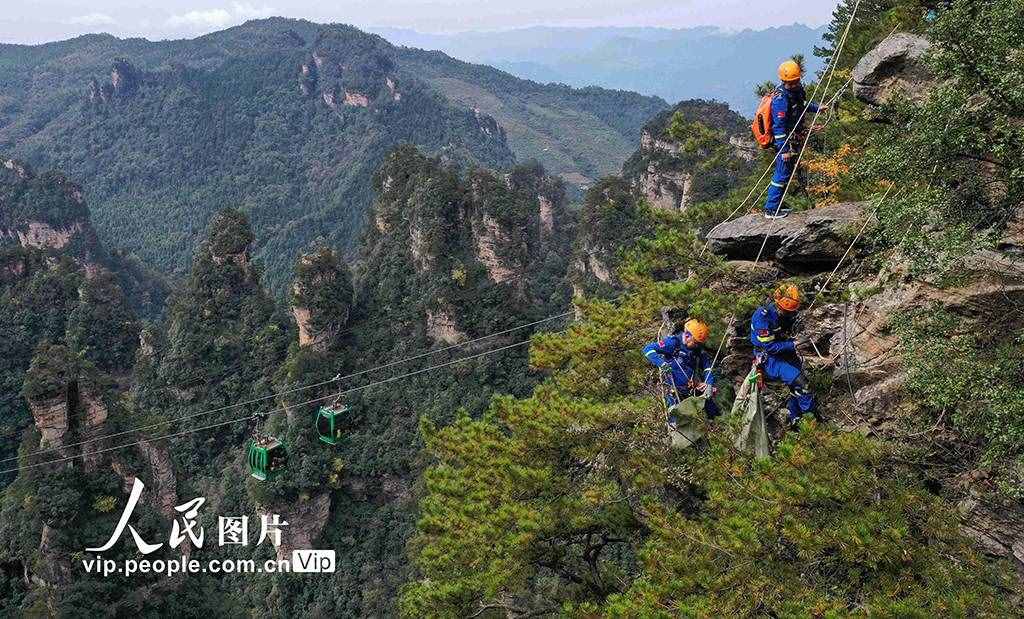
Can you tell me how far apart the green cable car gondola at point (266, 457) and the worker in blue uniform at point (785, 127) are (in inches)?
516

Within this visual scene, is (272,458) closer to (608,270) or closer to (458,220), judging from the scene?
(458,220)

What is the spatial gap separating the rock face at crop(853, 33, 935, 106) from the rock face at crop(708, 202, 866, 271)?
1.54 m

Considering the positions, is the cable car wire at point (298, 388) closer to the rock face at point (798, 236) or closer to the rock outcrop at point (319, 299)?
the rock outcrop at point (319, 299)

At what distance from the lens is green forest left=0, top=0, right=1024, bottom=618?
5691 mm

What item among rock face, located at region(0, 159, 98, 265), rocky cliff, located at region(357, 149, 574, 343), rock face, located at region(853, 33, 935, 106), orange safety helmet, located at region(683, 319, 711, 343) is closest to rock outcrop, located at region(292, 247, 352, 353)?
rocky cliff, located at region(357, 149, 574, 343)

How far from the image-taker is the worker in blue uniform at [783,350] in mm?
7359

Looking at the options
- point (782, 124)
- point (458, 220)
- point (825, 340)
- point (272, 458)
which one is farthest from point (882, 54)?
point (458, 220)

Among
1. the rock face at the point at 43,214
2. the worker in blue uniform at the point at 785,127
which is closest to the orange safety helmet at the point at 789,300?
the worker in blue uniform at the point at 785,127

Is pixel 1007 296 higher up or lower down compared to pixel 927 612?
higher up

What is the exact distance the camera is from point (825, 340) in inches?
317

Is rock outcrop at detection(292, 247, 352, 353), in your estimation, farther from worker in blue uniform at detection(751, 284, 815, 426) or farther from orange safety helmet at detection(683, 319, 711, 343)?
worker in blue uniform at detection(751, 284, 815, 426)

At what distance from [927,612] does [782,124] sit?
242 inches

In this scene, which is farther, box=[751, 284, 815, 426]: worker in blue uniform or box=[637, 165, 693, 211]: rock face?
box=[637, 165, 693, 211]: rock face

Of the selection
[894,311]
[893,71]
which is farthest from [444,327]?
[894,311]
